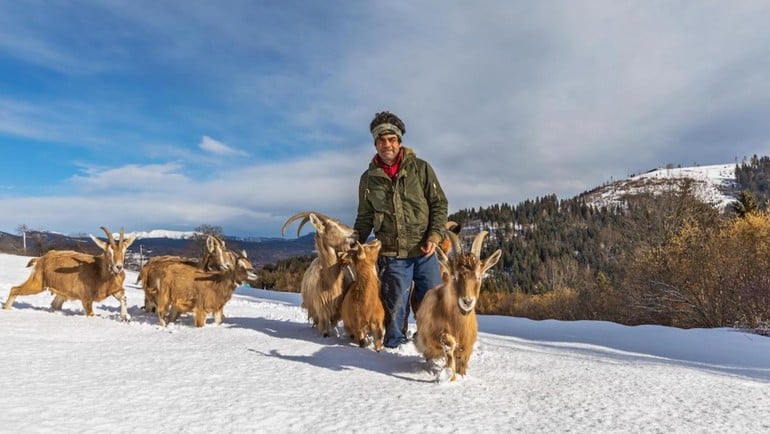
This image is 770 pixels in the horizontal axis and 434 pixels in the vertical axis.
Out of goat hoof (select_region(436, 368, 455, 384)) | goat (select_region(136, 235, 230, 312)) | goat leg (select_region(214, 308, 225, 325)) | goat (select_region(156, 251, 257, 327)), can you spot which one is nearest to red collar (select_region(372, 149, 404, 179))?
goat hoof (select_region(436, 368, 455, 384))

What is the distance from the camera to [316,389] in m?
3.71

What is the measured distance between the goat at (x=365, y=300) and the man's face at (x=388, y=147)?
109 centimetres

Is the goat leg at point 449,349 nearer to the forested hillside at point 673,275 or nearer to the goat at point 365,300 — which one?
the goat at point 365,300

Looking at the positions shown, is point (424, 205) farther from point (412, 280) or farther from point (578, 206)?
point (578, 206)

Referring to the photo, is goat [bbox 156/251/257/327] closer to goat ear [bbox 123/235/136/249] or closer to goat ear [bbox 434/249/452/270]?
goat ear [bbox 123/235/136/249]

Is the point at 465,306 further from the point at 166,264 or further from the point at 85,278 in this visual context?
the point at 85,278

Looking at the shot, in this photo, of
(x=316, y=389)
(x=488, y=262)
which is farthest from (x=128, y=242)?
(x=488, y=262)

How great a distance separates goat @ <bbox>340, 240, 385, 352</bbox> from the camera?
5.88 m

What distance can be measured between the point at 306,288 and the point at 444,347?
336cm

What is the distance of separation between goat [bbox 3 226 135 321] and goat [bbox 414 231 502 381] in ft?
18.1

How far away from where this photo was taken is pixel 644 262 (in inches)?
981

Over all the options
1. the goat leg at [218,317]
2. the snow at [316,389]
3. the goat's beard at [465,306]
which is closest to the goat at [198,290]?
the goat leg at [218,317]

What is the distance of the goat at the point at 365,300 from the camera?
5.88 metres

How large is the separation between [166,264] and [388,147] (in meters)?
4.55
